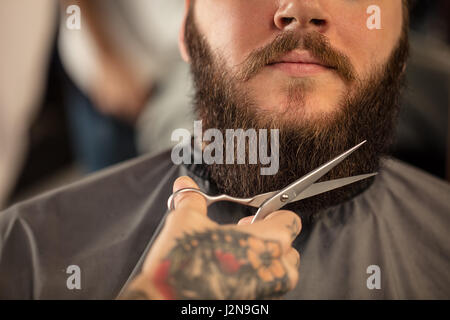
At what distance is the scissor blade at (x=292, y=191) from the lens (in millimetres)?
737

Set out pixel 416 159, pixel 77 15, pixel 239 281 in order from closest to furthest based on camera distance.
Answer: pixel 239 281, pixel 77 15, pixel 416 159

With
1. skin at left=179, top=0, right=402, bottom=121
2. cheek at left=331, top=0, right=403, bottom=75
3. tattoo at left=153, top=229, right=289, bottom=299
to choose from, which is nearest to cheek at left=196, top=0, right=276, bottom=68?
skin at left=179, top=0, right=402, bottom=121

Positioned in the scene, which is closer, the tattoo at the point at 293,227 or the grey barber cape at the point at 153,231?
the tattoo at the point at 293,227

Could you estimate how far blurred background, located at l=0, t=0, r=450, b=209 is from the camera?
1.18 m

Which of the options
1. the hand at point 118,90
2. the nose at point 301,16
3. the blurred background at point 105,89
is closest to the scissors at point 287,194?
the nose at point 301,16

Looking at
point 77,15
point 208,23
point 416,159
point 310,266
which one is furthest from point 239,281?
point 416,159

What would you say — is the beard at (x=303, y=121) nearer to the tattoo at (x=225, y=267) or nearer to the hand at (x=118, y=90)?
the tattoo at (x=225, y=267)

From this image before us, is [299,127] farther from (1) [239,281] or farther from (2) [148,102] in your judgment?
(2) [148,102]

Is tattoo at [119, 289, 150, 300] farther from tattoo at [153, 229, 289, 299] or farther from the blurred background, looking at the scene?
the blurred background

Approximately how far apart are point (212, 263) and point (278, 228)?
0.13 meters

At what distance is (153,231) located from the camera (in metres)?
0.86
